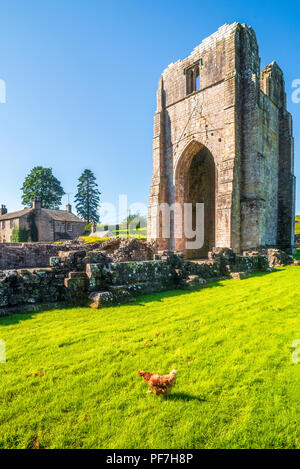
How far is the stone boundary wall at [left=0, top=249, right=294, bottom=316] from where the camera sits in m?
5.51

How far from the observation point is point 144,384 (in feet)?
8.93

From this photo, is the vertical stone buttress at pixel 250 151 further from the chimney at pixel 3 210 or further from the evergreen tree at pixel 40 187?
the chimney at pixel 3 210

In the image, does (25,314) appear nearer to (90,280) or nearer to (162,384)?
(90,280)

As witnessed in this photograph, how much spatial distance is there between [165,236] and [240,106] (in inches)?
438

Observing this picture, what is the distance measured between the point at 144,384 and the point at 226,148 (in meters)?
17.1

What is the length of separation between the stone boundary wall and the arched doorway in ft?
42.6

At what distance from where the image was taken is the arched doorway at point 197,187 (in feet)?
69.8

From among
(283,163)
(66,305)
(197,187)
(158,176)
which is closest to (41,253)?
(158,176)

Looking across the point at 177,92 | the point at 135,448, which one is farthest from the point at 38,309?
the point at 177,92

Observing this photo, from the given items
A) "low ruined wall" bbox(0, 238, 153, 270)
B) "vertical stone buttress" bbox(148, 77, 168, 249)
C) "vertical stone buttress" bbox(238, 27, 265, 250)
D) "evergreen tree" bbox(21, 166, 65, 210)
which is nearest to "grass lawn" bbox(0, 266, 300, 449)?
"low ruined wall" bbox(0, 238, 153, 270)

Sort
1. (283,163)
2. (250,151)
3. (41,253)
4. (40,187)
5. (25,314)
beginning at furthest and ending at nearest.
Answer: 1. (40,187)
2. (283,163)
3. (41,253)
4. (250,151)
5. (25,314)

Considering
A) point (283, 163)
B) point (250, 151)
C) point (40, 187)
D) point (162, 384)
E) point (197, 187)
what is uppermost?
point (40, 187)

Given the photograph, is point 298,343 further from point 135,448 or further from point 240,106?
point 240,106

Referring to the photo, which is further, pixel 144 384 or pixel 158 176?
pixel 158 176
